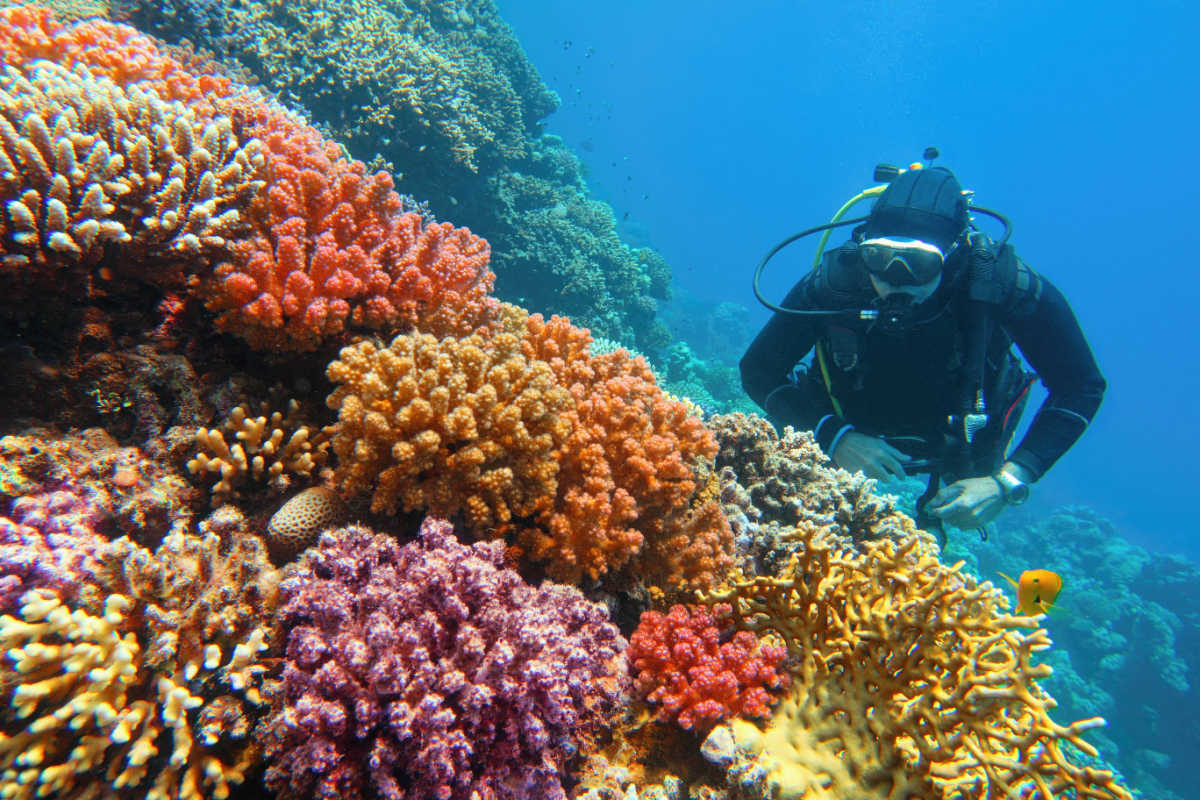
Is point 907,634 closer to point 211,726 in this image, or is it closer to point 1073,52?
point 211,726

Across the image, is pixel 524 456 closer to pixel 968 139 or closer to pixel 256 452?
pixel 256 452

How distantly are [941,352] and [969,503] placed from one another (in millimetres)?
1659

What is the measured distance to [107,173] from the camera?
2.36m

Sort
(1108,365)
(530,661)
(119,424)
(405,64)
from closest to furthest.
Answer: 1. (530,661)
2. (119,424)
3. (405,64)
4. (1108,365)

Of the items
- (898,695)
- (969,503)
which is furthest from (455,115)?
(898,695)

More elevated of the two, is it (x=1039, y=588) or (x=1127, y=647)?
(x=1127, y=647)

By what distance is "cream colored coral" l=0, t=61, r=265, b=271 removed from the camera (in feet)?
7.15

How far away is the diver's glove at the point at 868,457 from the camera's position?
16.4 feet

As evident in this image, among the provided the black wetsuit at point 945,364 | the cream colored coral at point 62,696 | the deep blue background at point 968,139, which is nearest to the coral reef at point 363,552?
the cream colored coral at point 62,696

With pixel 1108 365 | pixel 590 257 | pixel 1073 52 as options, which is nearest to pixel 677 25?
pixel 1073 52

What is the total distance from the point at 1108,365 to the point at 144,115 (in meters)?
119

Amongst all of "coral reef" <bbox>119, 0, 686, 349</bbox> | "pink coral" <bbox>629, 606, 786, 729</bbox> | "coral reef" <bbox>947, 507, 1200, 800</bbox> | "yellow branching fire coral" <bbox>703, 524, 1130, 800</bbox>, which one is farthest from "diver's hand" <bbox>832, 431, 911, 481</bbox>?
"coral reef" <bbox>947, 507, 1200, 800</bbox>

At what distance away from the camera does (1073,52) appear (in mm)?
109562

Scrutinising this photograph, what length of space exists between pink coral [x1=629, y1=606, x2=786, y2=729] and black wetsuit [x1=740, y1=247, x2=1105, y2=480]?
3645 mm
